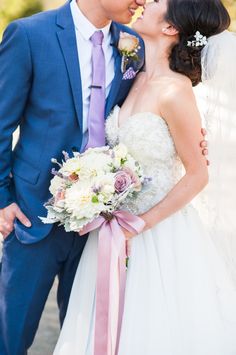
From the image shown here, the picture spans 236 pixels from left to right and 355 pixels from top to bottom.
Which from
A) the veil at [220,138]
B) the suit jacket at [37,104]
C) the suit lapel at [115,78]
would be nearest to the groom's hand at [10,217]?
the suit jacket at [37,104]

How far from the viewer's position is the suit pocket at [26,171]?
299cm

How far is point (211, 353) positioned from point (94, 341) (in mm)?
558

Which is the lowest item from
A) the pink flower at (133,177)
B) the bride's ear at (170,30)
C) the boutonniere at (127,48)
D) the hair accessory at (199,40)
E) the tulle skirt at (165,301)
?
the tulle skirt at (165,301)

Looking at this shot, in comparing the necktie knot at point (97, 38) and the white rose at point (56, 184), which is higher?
the necktie knot at point (97, 38)

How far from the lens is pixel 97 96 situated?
3008mm

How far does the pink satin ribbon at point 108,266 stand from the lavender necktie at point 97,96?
38 cm

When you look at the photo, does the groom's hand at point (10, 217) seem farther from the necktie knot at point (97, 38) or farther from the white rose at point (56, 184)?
the necktie knot at point (97, 38)

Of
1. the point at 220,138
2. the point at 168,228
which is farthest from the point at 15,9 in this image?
the point at 168,228

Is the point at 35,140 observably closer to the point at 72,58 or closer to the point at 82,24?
the point at 72,58

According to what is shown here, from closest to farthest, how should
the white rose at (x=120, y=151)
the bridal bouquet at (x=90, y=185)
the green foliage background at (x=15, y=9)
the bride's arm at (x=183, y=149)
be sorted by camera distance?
the bridal bouquet at (x=90, y=185)
the white rose at (x=120, y=151)
the bride's arm at (x=183, y=149)
the green foliage background at (x=15, y=9)

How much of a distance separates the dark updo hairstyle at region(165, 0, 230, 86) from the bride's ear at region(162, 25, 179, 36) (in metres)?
0.02

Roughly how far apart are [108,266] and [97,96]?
2.57 ft

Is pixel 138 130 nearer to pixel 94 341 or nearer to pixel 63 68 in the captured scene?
pixel 63 68

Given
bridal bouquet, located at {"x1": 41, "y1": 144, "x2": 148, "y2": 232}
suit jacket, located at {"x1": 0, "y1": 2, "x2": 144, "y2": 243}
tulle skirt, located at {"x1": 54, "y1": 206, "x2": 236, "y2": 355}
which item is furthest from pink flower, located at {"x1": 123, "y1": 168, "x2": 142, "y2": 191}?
tulle skirt, located at {"x1": 54, "y1": 206, "x2": 236, "y2": 355}
